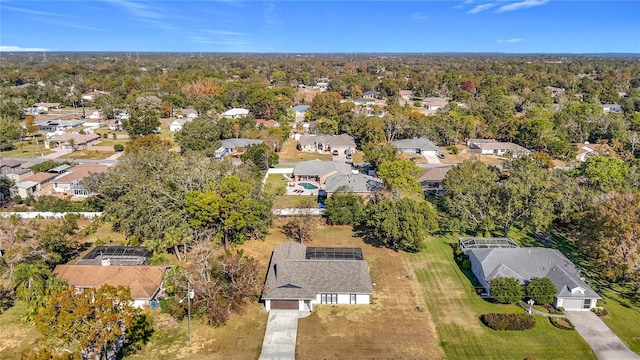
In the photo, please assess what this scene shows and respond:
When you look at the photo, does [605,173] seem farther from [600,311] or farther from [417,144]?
[417,144]

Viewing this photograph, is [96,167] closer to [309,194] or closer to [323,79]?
[309,194]

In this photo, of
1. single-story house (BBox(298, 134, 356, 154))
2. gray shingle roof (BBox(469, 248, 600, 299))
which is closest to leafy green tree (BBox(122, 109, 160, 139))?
single-story house (BBox(298, 134, 356, 154))

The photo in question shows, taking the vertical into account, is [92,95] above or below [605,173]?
above

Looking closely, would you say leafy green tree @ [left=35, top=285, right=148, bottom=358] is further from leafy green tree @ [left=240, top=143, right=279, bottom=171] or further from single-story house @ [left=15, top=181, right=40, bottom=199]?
leafy green tree @ [left=240, top=143, right=279, bottom=171]

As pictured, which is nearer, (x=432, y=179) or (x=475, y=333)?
(x=475, y=333)

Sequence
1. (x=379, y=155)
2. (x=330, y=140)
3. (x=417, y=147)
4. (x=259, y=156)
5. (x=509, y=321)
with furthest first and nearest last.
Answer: (x=330, y=140), (x=417, y=147), (x=259, y=156), (x=379, y=155), (x=509, y=321)

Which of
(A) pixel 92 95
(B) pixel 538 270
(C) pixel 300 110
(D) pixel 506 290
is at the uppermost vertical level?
(A) pixel 92 95

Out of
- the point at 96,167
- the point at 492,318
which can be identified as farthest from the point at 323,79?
the point at 492,318

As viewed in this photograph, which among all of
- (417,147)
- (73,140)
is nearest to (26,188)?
(73,140)
